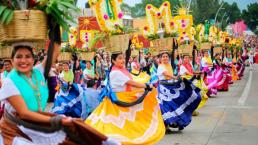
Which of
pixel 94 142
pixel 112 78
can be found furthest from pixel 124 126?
pixel 94 142

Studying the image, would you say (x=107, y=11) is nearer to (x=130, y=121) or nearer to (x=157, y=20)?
(x=130, y=121)

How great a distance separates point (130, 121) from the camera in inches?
342

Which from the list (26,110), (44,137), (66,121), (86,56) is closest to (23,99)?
(26,110)

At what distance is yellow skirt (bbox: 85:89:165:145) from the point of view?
8516 mm

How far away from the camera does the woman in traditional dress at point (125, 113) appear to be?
338 inches

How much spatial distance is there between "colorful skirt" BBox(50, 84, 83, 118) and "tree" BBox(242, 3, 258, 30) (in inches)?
3716

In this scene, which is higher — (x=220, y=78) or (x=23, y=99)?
(x=23, y=99)

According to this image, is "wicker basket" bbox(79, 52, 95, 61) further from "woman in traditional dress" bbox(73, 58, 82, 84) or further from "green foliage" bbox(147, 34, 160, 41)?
"green foliage" bbox(147, 34, 160, 41)

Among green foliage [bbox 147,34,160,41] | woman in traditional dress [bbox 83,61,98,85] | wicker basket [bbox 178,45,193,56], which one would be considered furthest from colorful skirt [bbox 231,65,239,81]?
green foliage [bbox 147,34,160,41]

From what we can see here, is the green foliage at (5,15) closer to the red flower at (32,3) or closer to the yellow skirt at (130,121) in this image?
the red flower at (32,3)

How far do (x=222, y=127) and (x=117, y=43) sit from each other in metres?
3.42

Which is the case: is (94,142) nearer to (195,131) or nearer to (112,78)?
(112,78)

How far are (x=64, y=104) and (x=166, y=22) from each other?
2.94 meters

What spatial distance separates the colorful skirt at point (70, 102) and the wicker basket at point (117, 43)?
303 cm
